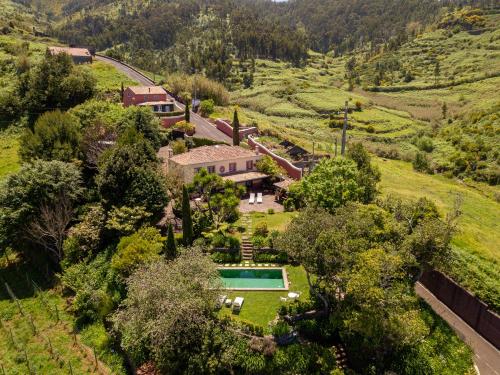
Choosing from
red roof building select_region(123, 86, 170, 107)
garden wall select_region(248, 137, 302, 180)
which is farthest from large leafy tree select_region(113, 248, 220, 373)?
red roof building select_region(123, 86, 170, 107)

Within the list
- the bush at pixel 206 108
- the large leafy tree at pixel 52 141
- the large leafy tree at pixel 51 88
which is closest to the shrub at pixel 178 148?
the large leafy tree at pixel 52 141

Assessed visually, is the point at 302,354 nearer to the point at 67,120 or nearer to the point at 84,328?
the point at 84,328

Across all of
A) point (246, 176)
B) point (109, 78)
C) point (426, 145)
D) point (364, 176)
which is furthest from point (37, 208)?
point (426, 145)

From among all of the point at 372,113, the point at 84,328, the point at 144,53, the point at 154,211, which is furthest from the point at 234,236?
the point at 144,53

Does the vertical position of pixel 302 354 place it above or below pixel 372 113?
below

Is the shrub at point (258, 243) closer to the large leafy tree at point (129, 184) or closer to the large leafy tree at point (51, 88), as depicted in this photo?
the large leafy tree at point (129, 184)

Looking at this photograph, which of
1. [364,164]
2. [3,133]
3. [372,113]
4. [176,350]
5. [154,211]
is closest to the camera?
[176,350]
